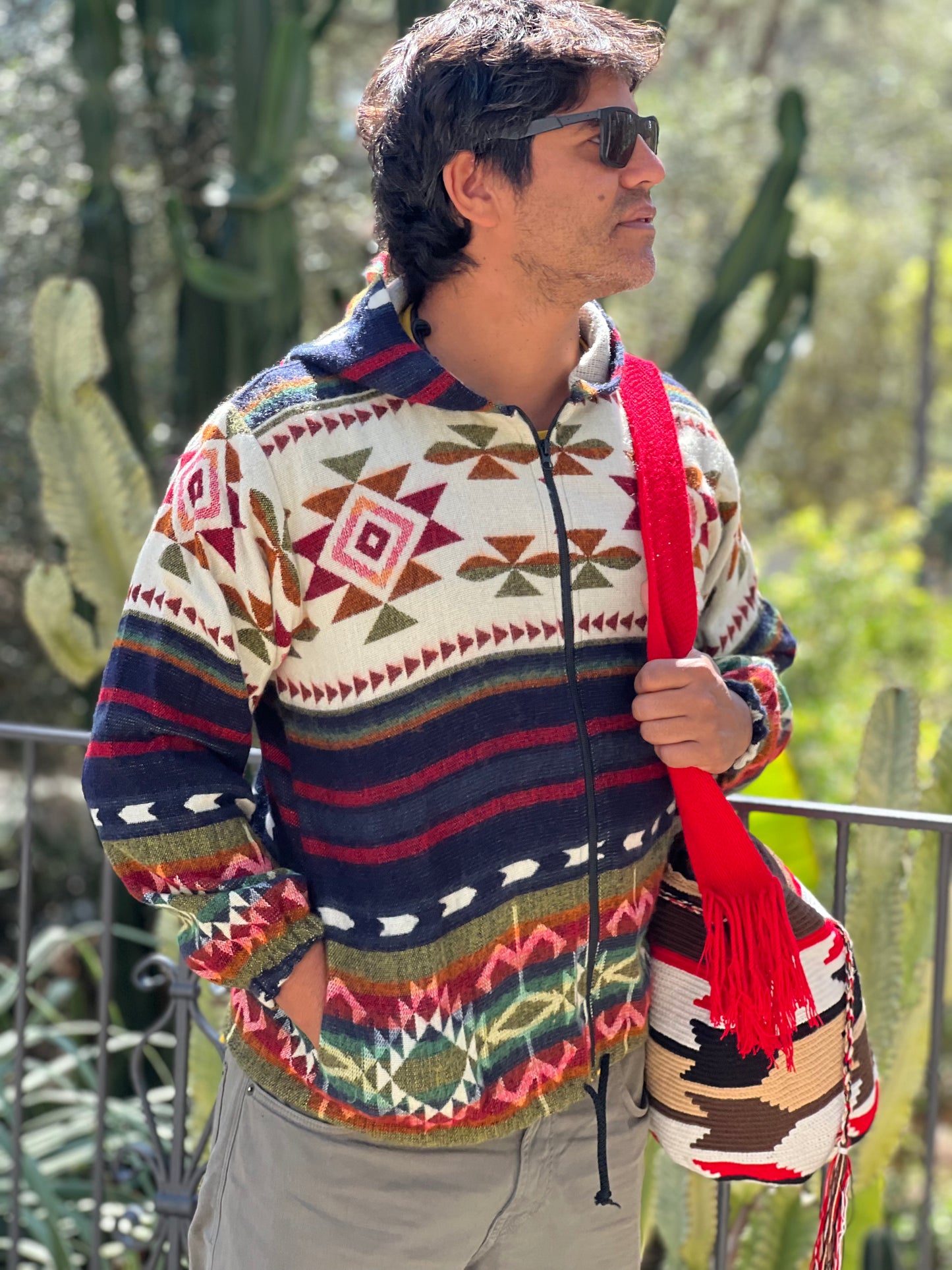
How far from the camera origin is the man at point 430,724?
1481mm

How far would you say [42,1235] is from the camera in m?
3.25

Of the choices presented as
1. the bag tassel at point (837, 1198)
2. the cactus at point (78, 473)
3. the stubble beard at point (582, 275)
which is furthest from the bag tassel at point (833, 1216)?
the cactus at point (78, 473)

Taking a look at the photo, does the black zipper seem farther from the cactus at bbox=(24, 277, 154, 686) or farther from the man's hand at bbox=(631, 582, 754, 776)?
the cactus at bbox=(24, 277, 154, 686)

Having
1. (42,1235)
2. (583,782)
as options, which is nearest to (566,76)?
(583,782)

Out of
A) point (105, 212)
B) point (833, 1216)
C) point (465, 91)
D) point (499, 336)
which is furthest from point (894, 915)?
point (105, 212)

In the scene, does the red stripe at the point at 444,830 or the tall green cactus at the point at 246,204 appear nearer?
the red stripe at the point at 444,830

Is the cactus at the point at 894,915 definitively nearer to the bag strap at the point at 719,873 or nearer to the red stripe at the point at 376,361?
the bag strap at the point at 719,873

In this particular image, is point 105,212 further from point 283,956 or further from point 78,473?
point 283,956

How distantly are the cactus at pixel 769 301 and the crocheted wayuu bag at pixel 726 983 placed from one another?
3985mm

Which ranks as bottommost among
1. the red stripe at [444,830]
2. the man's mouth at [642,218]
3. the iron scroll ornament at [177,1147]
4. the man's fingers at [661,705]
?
the iron scroll ornament at [177,1147]

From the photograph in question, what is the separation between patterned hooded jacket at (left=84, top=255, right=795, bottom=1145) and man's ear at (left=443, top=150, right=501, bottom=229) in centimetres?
16

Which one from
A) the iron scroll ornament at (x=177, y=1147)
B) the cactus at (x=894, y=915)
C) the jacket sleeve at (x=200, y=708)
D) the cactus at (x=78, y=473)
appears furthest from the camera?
the cactus at (x=78, y=473)

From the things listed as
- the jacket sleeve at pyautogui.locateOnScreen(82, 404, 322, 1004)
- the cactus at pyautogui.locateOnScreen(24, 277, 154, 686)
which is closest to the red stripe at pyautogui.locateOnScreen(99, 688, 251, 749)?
the jacket sleeve at pyautogui.locateOnScreen(82, 404, 322, 1004)

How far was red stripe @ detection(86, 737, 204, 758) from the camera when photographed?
147 cm
